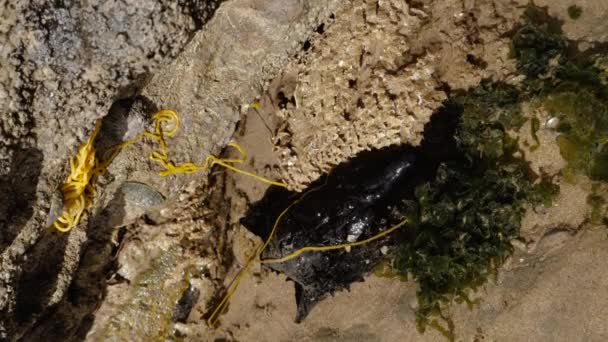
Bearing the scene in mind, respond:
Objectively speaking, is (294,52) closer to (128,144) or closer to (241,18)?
(241,18)

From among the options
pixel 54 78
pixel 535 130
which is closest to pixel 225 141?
pixel 54 78

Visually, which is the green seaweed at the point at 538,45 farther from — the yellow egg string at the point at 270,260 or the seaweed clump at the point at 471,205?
the yellow egg string at the point at 270,260

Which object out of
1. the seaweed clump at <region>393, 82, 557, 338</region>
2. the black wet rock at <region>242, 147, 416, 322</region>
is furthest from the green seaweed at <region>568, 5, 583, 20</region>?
the black wet rock at <region>242, 147, 416, 322</region>

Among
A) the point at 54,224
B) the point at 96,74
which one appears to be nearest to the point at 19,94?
the point at 96,74

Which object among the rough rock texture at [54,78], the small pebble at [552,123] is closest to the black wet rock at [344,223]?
the small pebble at [552,123]

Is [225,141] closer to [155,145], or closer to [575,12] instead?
[155,145]

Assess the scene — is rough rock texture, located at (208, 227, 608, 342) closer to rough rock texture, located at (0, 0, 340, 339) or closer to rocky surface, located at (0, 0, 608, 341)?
rocky surface, located at (0, 0, 608, 341)
